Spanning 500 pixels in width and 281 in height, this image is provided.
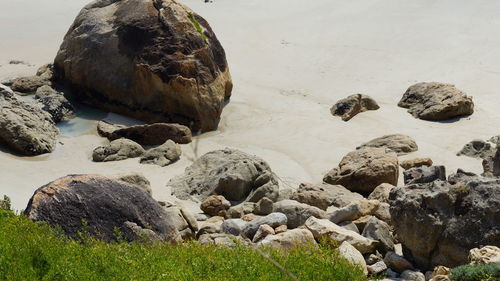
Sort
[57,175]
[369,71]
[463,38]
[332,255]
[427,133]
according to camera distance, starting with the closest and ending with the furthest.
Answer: [332,255], [57,175], [427,133], [369,71], [463,38]

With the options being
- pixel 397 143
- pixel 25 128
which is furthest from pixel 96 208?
pixel 397 143

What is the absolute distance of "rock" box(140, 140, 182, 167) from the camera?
15.9 m

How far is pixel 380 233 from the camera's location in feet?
35.2

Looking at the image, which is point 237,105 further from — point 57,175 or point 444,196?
point 444,196

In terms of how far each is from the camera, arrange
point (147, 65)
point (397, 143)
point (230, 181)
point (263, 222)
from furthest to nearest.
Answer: point (147, 65)
point (397, 143)
point (230, 181)
point (263, 222)

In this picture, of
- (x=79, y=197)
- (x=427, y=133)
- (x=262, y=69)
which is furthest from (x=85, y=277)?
(x=262, y=69)

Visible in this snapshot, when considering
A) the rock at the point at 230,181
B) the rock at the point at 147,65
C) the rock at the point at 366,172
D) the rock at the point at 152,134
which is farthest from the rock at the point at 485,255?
the rock at the point at 147,65

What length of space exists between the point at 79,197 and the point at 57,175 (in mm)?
5506

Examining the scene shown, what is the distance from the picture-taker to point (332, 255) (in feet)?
28.1

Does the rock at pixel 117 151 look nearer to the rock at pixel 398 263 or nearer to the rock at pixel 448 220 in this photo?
the rock at pixel 448 220

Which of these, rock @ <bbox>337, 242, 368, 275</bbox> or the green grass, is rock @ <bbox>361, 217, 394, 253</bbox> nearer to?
rock @ <bbox>337, 242, 368, 275</bbox>

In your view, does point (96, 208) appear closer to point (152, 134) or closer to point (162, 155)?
point (162, 155)

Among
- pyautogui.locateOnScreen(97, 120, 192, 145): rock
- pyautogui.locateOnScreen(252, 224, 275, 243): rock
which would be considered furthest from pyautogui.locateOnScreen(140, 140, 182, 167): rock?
pyautogui.locateOnScreen(252, 224, 275, 243): rock

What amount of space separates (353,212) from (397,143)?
17.7ft
